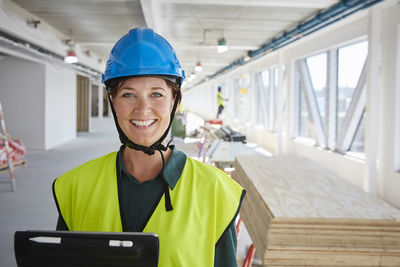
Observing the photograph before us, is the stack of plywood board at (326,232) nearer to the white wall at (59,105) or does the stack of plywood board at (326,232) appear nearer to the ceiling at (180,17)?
the ceiling at (180,17)

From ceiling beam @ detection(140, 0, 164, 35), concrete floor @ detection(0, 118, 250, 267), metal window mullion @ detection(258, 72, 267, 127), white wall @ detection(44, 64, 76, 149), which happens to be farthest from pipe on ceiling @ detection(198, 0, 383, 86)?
white wall @ detection(44, 64, 76, 149)

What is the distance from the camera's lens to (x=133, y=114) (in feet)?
3.90

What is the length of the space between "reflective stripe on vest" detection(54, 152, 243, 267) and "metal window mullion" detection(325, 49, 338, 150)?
→ 712 centimetres

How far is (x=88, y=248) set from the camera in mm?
830

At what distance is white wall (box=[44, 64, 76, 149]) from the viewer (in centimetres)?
1145

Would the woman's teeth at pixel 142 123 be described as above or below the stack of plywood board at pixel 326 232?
above

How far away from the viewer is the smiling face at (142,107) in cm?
118

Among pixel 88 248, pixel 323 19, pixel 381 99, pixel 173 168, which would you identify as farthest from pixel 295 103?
pixel 88 248

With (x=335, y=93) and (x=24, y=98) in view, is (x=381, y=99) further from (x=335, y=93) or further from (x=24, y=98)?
(x=24, y=98)

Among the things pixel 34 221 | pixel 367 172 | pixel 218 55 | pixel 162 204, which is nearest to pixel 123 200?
pixel 162 204

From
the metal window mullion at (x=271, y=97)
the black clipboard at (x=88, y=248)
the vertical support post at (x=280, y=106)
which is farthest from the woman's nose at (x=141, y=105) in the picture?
the metal window mullion at (x=271, y=97)

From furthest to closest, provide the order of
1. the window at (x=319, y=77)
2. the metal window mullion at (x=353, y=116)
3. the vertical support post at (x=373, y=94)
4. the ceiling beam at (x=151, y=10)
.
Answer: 1. the window at (x=319, y=77)
2. the metal window mullion at (x=353, y=116)
3. the ceiling beam at (x=151, y=10)
4. the vertical support post at (x=373, y=94)

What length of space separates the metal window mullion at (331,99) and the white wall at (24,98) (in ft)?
27.9

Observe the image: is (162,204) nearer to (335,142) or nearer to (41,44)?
(335,142)
